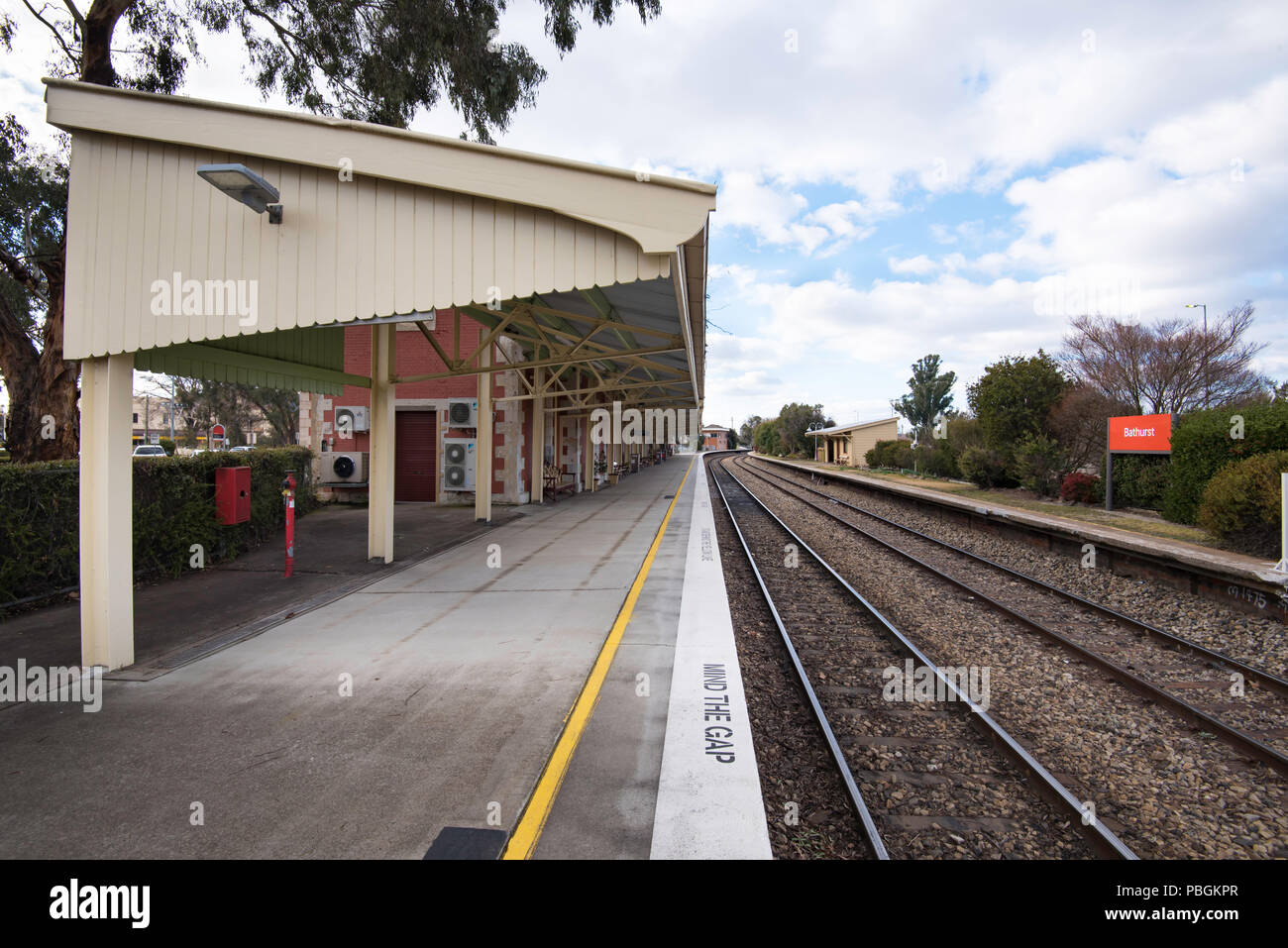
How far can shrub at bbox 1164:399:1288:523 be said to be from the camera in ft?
34.7

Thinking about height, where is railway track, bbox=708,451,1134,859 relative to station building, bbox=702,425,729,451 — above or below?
below

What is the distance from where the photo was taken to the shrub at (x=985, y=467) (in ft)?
74.1

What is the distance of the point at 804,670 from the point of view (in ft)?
17.2

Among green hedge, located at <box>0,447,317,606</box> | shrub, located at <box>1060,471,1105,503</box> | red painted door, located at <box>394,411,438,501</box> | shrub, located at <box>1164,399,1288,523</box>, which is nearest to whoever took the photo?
green hedge, located at <box>0,447,317,606</box>

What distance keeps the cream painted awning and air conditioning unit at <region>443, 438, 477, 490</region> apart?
37.6 ft

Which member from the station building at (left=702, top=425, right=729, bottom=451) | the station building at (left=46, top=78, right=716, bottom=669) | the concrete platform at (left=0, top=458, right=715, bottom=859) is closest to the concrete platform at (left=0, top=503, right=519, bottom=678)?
the concrete platform at (left=0, top=458, right=715, bottom=859)

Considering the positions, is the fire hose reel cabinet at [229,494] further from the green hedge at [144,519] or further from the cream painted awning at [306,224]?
the cream painted awning at [306,224]

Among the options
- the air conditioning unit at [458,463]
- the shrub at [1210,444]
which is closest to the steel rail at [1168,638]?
the shrub at [1210,444]

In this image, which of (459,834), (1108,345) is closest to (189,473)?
(459,834)

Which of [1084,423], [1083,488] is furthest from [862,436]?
[1083,488]

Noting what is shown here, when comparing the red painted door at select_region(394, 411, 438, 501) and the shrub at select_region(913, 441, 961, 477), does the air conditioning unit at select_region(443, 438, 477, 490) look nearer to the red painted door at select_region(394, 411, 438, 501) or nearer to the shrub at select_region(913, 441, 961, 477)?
the red painted door at select_region(394, 411, 438, 501)

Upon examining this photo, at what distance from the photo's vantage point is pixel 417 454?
1752 cm

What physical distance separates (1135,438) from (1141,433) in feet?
0.75
